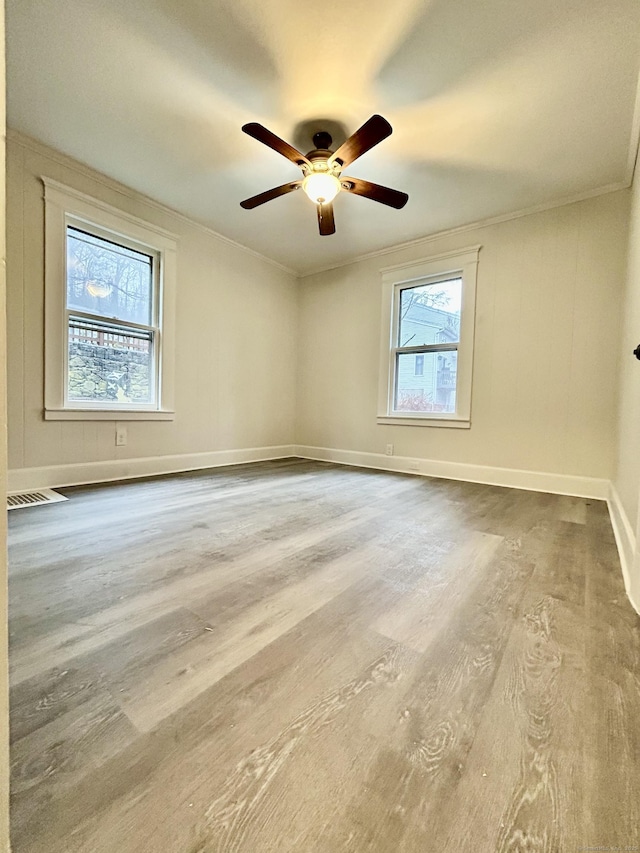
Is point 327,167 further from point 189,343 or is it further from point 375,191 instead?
point 189,343

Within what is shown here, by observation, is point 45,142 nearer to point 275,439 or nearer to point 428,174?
point 428,174

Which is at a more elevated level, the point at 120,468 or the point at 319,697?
the point at 120,468

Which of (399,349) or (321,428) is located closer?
(399,349)

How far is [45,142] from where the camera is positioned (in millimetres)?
2422

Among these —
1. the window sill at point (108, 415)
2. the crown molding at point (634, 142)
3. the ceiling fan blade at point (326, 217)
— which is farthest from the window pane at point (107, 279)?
the crown molding at point (634, 142)

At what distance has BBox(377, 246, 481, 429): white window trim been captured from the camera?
3320 millimetres

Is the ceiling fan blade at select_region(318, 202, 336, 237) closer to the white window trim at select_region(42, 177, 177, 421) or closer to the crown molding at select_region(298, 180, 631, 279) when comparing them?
the crown molding at select_region(298, 180, 631, 279)

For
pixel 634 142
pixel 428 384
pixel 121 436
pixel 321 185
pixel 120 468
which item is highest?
pixel 634 142

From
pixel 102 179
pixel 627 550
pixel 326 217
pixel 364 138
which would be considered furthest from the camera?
pixel 102 179

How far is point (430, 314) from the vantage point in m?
3.64

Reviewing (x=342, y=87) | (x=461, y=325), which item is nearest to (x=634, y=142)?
(x=461, y=325)

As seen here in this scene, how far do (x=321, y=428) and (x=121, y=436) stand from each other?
7.43 feet

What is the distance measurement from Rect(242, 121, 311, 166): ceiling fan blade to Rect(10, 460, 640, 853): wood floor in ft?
6.80

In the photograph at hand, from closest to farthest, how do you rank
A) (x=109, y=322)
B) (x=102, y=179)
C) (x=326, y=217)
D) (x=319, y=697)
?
(x=319, y=697)
(x=326, y=217)
(x=102, y=179)
(x=109, y=322)
